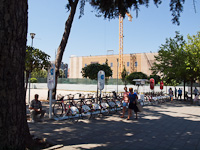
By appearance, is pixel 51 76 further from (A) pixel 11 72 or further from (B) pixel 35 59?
(A) pixel 11 72

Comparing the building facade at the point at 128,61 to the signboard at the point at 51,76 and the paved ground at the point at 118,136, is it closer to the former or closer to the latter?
the signboard at the point at 51,76

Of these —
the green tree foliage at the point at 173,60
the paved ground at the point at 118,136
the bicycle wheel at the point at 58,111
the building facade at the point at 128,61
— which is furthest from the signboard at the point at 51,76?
the building facade at the point at 128,61

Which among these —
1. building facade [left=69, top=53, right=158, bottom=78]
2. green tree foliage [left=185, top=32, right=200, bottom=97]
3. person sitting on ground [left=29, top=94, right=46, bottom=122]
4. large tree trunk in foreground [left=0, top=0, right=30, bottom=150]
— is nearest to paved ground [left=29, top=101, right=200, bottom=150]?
person sitting on ground [left=29, top=94, right=46, bottom=122]

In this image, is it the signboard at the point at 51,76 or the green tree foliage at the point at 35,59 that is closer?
the signboard at the point at 51,76

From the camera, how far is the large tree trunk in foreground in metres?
3.67

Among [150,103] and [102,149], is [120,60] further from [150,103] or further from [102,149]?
[102,149]

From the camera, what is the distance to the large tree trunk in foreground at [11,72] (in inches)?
144

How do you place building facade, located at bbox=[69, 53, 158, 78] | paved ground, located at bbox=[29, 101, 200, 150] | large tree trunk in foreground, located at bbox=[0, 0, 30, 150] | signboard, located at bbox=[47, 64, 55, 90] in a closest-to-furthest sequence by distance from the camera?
large tree trunk in foreground, located at bbox=[0, 0, 30, 150]
paved ground, located at bbox=[29, 101, 200, 150]
signboard, located at bbox=[47, 64, 55, 90]
building facade, located at bbox=[69, 53, 158, 78]

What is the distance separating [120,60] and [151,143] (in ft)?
247

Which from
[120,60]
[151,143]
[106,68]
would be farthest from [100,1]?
[120,60]

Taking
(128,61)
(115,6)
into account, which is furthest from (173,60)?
(128,61)

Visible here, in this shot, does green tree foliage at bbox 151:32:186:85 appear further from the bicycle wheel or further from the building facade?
the building facade

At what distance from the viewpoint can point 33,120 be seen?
788 centimetres

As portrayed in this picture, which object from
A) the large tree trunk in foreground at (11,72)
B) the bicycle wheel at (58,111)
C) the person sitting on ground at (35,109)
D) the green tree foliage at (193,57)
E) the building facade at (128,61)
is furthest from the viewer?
the building facade at (128,61)
